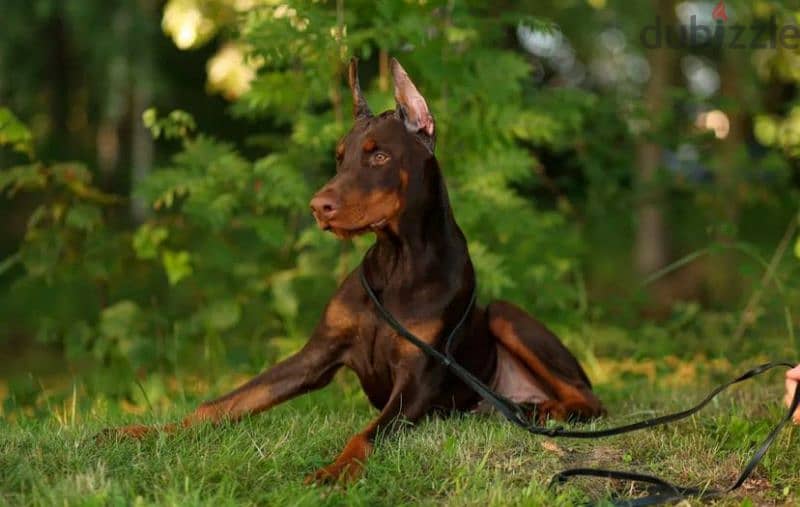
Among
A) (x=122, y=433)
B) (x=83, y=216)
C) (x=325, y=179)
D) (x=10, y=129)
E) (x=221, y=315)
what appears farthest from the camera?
(x=325, y=179)

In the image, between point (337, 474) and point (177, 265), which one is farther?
point (177, 265)

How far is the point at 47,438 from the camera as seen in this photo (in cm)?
383

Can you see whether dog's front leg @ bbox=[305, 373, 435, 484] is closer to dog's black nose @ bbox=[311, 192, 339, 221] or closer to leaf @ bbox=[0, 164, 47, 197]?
dog's black nose @ bbox=[311, 192, 339, 221]

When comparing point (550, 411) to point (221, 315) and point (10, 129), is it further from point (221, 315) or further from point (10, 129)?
point (10, 129)

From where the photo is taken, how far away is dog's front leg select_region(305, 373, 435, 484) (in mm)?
3514

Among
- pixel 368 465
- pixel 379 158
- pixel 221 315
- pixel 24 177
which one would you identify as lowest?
pixel 221 315

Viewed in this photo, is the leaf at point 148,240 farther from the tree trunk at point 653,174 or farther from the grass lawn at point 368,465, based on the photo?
the tree trunk at point 653,174

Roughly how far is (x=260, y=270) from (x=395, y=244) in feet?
8.82

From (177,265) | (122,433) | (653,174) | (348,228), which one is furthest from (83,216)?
(653,174)

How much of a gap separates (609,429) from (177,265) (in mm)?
3201

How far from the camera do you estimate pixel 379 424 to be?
391cm

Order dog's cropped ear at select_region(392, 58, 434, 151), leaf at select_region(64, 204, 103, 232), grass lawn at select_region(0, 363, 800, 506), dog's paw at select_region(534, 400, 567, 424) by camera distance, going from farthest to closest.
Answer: leaf at select_region(64, 204, 103, 232)
dog's paw at select_region(534, 400, 567, 424)
dog's cropped ear at select_region(392, 58, 434, 151)
grass lawn at select_region(0, 363, 800, 506)

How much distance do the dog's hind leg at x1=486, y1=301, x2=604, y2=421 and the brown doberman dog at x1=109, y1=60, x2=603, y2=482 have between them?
1.02 ft

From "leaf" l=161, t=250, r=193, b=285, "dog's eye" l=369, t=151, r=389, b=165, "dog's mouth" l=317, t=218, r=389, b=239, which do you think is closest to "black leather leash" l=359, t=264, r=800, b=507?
"dog's mouth" l=317, t=218, r=389, b=239
